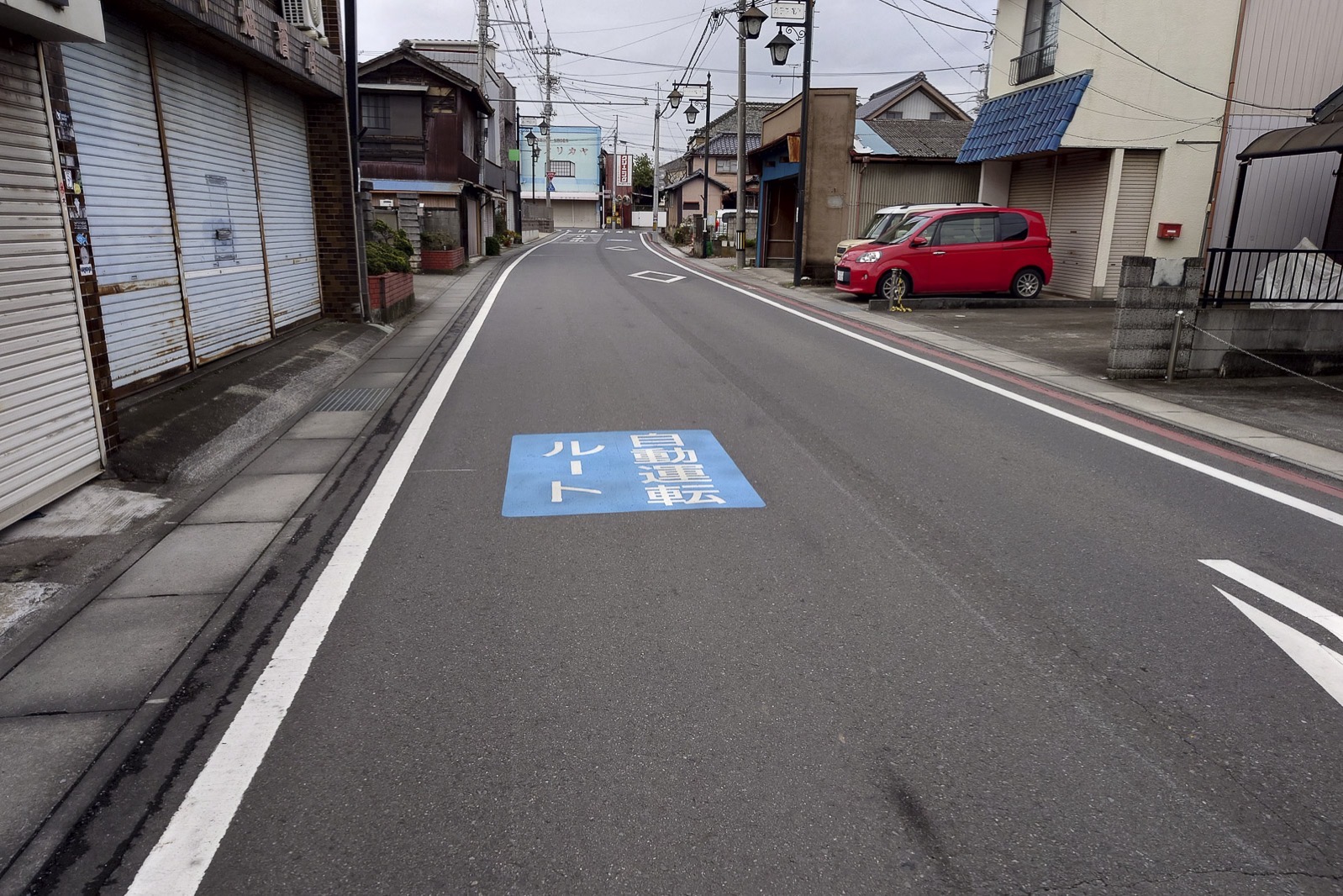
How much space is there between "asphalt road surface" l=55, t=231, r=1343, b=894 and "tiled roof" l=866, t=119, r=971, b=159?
70.1 ft


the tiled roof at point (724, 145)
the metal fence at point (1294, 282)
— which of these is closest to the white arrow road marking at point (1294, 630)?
the metal fence at point (1294, 282)

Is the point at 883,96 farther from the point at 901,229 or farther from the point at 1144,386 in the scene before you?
the point at 1144,386

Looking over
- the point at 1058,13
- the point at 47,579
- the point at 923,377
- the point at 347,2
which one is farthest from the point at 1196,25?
the point at 47,579

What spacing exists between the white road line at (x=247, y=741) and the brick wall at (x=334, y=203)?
9.07m

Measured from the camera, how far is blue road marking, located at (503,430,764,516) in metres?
5.70

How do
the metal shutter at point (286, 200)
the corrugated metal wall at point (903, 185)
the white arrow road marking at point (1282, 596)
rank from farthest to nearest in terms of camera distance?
the corrugated metal wall at point (903, 185) < the metal shutter at point (286, 200) < the white arrow road marking at point (1282, 596)

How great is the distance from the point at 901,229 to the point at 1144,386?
9.36 m

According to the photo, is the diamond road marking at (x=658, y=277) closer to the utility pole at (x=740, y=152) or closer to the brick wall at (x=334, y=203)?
the utility pole at (x=740, y=152)

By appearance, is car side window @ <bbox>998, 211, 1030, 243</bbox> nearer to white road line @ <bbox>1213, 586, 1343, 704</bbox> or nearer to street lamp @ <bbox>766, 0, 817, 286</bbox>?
street lamp @ <bbox>766, 0, 817, 286</bbox>

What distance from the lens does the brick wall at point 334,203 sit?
13.4 metres

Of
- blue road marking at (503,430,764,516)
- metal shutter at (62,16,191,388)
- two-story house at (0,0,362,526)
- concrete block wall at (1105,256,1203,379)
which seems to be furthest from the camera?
concrete block wall at (1105,256,1203,379)

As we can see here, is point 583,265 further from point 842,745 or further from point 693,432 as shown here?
point 842,745

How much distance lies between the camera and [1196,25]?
1770 centimetres

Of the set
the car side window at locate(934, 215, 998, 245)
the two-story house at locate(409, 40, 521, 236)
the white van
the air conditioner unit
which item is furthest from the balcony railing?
the two-story house at locate(409, 40, 521, 236)
